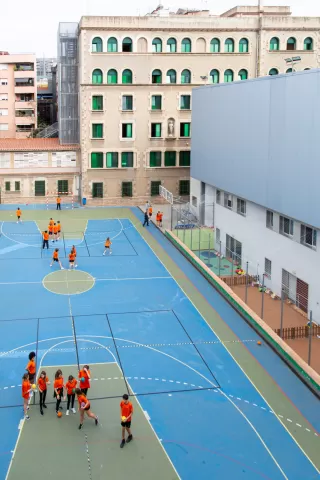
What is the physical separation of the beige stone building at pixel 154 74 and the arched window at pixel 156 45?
109 millimetres

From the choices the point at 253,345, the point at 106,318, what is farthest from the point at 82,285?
the point at 253,345

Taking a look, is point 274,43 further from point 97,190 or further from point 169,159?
point 97,190

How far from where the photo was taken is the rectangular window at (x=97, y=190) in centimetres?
6084

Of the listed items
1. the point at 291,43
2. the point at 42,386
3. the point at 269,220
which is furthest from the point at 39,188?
the point at 42,386

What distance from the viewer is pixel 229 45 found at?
59906 mm

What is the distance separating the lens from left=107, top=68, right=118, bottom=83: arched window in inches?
2315

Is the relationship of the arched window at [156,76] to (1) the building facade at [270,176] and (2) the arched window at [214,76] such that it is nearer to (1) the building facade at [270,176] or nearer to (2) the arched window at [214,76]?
(2) the arched window at [214,76]

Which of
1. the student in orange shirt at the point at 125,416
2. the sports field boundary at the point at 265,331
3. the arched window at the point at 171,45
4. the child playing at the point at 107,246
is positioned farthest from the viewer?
the arched window at the point at 171,45

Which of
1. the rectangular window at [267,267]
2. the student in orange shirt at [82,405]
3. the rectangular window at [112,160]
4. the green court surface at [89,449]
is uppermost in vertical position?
the rectangular window at [112,160]

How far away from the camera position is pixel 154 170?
6147 centimetres

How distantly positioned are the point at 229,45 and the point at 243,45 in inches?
59.5

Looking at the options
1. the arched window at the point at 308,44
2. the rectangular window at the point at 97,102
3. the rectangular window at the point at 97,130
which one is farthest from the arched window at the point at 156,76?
the arched window at the point at 308,44

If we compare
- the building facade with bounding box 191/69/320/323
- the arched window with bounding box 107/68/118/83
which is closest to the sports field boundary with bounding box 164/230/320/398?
the building facade with bounding box 191/69/320/323

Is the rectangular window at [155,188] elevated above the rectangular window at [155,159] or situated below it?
below
